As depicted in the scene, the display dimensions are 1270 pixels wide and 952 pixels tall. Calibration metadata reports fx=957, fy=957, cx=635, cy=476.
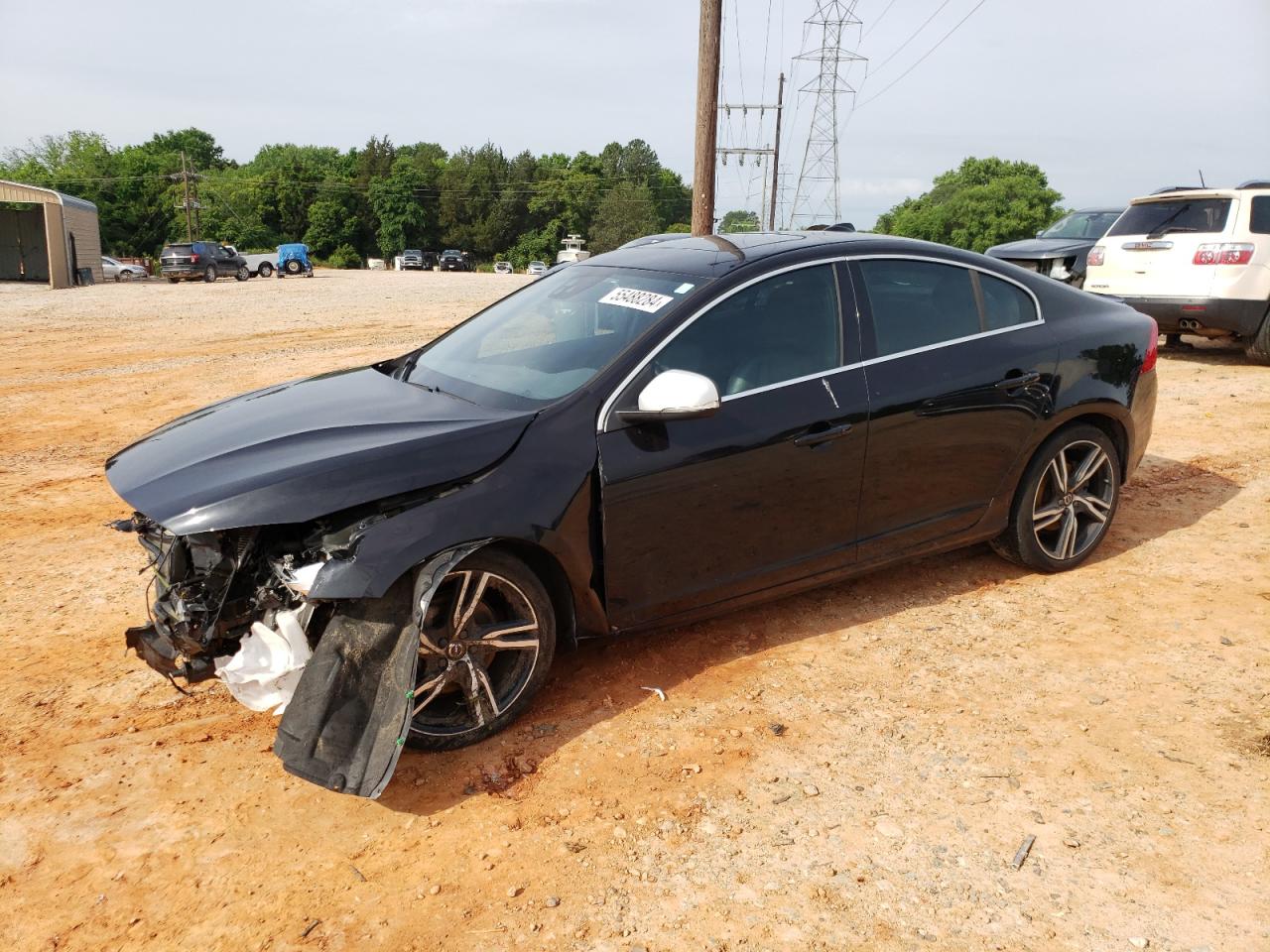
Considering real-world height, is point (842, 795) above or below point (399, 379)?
below

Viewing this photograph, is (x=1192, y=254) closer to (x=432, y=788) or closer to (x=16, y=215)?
(x=432, y=788)

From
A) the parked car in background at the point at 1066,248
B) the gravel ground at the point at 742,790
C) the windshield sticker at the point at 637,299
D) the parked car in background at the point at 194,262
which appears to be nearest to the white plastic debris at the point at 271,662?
the gravel ground at the point at 742,790

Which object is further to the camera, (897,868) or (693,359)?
(693,359)

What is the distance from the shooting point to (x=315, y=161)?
11756 cm

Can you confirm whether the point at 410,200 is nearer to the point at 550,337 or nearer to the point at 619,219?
the point at 619,219

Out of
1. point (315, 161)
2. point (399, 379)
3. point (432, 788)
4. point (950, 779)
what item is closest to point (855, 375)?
point (950, 779)

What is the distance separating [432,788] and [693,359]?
6.27ft

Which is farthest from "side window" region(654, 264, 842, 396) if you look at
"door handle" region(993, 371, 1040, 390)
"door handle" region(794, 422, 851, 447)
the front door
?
"door handle" region(993, 371, 1040, 390)

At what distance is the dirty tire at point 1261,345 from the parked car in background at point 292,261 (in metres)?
43.7

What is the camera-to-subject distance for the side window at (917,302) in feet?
14.5

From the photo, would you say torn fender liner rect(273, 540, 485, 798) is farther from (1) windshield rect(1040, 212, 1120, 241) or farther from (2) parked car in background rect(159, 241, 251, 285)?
(2) parked car in background rect(159, 241, 251, 285)

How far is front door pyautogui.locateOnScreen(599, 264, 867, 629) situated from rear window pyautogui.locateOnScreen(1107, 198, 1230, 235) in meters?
8.68

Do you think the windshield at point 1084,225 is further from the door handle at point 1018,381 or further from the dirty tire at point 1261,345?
the door handle at point 1018,381

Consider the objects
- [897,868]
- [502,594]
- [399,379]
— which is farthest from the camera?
[399,379]
